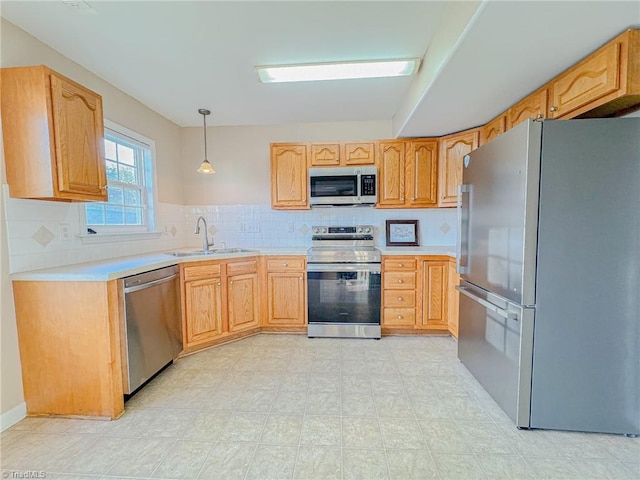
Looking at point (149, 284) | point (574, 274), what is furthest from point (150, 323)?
point (574, 274)

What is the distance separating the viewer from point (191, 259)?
259 cm

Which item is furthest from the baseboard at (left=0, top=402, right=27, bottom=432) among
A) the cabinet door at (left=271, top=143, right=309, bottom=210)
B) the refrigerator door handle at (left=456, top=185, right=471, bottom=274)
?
the refrigerator door handle at (left=456, top=185, right=471, bottom=274)

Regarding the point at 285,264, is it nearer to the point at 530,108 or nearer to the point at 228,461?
the point at 228,461

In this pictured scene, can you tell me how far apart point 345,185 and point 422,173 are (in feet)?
2.91

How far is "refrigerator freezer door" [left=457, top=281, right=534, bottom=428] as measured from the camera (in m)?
1.61

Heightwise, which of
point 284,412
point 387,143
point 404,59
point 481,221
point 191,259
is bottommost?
point 284,412

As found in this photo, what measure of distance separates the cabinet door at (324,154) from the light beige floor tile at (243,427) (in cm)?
253

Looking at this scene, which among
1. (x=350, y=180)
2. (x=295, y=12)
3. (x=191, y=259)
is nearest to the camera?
(x=295, y=12)

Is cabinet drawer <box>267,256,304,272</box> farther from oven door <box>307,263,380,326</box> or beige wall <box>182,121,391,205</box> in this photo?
beige wall <box>182,121,391,205</box>

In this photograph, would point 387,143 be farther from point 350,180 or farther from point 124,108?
point 124,108

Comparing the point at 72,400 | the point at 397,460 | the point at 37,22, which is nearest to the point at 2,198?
the point at 37,22

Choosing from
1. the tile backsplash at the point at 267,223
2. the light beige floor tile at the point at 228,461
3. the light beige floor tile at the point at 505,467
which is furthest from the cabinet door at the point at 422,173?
the light beige floor tile at the point at 228,461

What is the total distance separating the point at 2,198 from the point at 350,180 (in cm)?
271

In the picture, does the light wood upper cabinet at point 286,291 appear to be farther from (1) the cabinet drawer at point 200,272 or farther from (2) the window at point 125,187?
(2) the window at point 125,187
